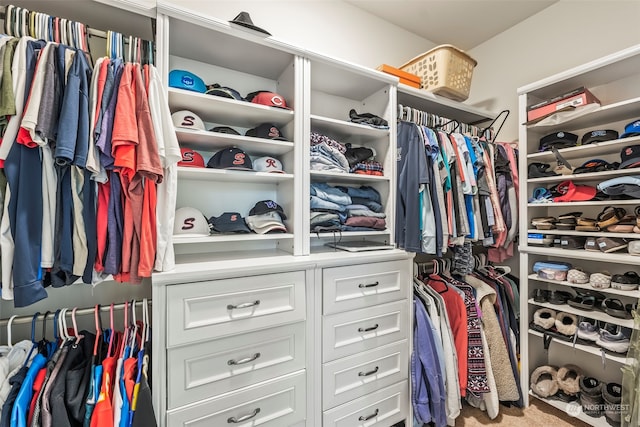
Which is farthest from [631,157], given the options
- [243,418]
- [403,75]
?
[243,418]

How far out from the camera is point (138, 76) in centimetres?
97

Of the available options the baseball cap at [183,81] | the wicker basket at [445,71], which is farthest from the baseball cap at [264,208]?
the wicker basket at [445,71]

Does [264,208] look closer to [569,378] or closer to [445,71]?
[445,71]

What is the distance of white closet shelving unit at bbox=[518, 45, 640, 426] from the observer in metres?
1.47

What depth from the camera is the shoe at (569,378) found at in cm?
167

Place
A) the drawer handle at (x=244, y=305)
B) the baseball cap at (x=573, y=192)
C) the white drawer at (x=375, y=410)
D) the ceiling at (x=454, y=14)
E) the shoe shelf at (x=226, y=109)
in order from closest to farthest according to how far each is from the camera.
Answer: the drawer handle at (x=244, y=305)
the shoe shelf at (x=226, y=109)
the white drawer at (x=375, y=410)
the baseball cap at (x=573, y=192)
the ceiling at (x=454, y=14)

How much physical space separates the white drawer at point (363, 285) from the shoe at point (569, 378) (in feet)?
4.16

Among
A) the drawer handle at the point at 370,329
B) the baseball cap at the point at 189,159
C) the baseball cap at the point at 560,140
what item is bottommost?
the drawer handle at the point at 370,329

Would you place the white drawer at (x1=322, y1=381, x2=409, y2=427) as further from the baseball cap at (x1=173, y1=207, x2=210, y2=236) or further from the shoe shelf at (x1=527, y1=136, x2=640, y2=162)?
the shoe shelf at (x1=527, y1=136, x2=640, y2=162)

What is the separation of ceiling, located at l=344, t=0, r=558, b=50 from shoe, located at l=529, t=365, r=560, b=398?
8.51ft

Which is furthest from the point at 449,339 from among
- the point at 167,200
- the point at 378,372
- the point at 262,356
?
the point at 167,200

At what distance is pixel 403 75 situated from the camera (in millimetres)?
1736

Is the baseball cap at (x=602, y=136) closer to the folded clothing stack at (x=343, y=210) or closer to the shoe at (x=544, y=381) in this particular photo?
the folded clothing stack at (x=343, y=210)

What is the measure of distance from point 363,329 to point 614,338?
138cm
